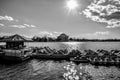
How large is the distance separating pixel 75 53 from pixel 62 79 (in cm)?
1780

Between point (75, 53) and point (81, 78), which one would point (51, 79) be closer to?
point (81, 78)

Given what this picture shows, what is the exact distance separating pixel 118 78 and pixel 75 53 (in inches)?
673

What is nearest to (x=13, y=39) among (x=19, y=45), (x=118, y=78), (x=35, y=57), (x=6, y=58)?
(x=19, y=45)

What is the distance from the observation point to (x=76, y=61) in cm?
2614

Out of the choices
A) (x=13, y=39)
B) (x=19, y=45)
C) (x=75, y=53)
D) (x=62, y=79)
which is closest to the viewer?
(x=62, y=79)

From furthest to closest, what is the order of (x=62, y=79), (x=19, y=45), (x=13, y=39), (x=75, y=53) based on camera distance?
(x=19, y=45) < (x=13, y=39) < (x=75, y=53) < (x=62, y=79)

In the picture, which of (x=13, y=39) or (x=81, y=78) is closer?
(x=81, y=78)

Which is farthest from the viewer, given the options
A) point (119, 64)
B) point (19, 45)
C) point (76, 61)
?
point (19, 45)

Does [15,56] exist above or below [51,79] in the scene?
above

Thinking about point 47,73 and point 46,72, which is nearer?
point 47,73

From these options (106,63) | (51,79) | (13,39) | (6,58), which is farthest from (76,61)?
(13,39)

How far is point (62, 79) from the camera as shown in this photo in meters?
15.1

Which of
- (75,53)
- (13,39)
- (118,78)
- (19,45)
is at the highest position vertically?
(13,39)

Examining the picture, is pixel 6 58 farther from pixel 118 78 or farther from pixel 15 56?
pixel 118 78
